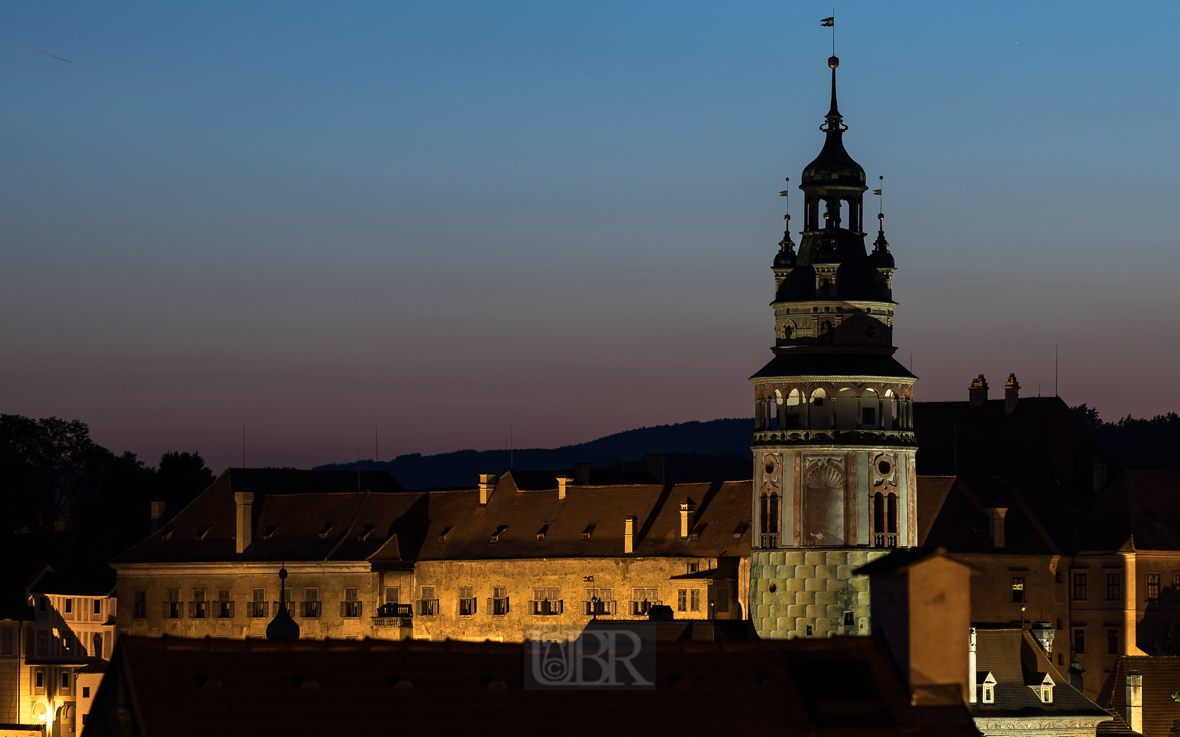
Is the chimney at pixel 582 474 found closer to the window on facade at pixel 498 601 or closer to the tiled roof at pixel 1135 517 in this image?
the window on facade at pixel 498 601

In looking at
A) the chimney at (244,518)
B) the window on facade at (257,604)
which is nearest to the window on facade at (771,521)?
the window on facade at (257,604)

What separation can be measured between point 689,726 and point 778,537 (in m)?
52.4

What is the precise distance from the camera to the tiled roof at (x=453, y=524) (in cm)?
11419

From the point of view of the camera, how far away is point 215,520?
423 feet

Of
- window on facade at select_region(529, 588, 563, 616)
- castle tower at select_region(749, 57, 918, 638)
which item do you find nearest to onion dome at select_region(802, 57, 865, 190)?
castle tower at select_region(749, 57, 918, 638)

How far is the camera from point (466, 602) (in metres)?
119

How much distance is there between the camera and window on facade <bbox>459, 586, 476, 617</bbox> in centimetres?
11812

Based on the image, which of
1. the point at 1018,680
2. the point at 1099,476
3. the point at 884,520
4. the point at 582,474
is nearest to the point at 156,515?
the point at 582,474

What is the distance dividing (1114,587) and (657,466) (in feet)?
129

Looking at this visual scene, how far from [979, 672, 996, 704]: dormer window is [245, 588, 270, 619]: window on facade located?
5105 centimetres

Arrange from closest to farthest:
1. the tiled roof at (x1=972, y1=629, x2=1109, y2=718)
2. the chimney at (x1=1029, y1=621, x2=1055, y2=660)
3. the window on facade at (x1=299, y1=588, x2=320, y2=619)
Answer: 1. the tiled roof at (x1=972, y1=629, x2=1109, y2=718)
2. the chimney at (x1=1029, y1=621, x2=1055, y2=660)
3. the window on facade at (x1=299, y1=588, x2=320, y2=619)

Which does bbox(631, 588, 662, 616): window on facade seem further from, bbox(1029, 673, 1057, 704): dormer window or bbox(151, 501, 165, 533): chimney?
bbox(151, 501, 165, 533): chimney

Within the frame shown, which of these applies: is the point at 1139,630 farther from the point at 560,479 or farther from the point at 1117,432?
the point at 1117,432

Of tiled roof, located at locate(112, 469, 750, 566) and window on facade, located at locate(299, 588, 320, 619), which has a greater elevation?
tiled roof, located at locate(112, 469, 750, 566)
